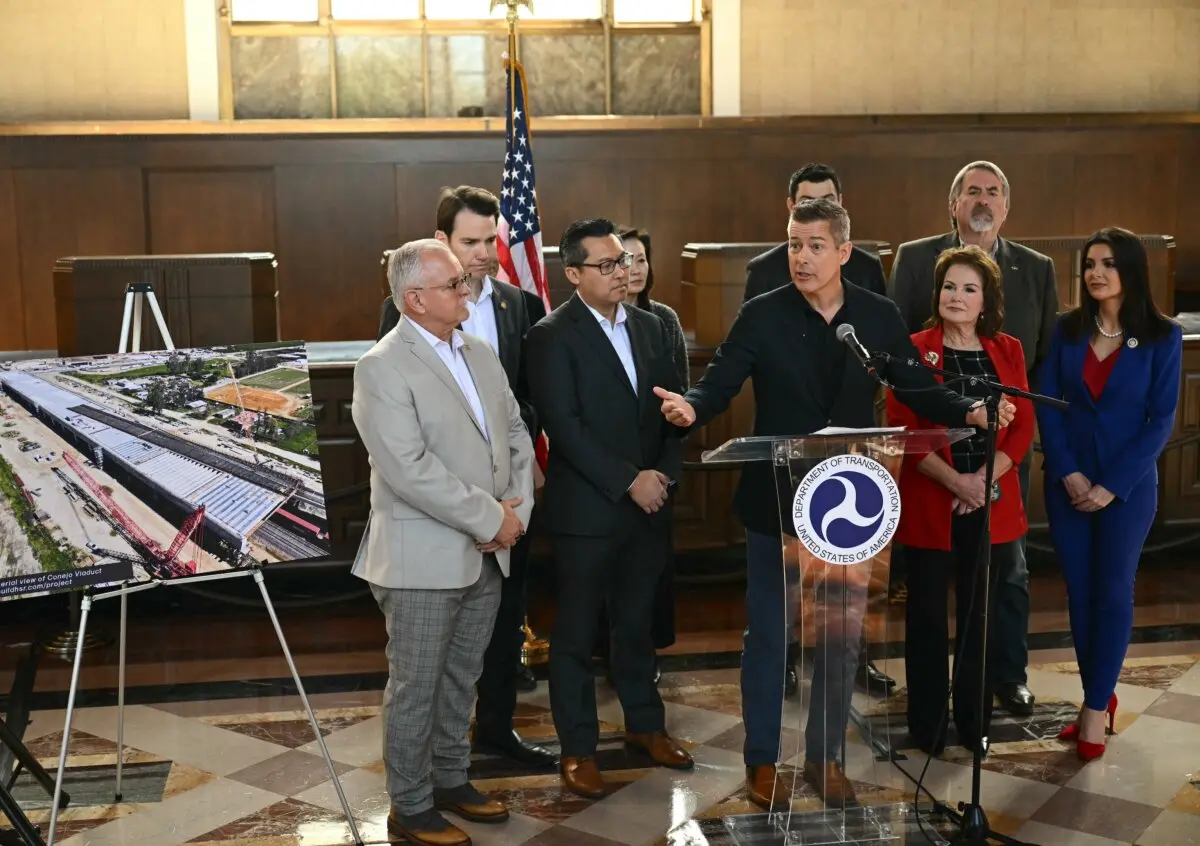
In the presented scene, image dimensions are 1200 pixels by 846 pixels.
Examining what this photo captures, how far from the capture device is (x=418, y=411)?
342 cm

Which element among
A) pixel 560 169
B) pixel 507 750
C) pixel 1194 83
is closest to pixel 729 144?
pixel 560 169

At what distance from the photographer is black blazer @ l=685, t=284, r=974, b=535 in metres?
3.69

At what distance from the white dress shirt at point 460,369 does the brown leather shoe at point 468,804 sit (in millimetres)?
980

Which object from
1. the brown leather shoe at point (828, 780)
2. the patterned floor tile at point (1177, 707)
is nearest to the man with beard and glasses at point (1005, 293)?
the patterned floor tile at point (1177, 707)

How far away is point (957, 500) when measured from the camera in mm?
4035

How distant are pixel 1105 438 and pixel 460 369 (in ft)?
6.54

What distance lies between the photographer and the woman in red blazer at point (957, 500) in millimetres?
3990

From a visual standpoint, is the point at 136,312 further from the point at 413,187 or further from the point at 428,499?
the point at 413,187

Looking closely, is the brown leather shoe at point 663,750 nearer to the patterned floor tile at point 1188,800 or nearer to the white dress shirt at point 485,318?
the white dress shirt at point 485,318

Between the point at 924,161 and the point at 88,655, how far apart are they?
6.01 m

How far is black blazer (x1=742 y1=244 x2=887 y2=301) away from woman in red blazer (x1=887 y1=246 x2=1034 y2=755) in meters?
0.31

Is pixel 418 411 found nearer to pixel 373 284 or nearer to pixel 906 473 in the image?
pixel 906 473

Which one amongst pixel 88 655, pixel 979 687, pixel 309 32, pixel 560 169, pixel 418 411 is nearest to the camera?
pixel 418 411

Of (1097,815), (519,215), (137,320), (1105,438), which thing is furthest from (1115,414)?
(137,320)
